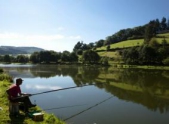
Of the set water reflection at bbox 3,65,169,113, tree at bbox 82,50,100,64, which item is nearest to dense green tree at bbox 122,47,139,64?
tree at bbox 82,50,100,64

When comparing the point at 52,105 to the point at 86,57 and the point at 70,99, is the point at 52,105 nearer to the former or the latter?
the point at 70,99

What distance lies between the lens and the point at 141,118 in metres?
17.1

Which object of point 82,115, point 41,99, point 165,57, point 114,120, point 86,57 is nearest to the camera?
point 114,120

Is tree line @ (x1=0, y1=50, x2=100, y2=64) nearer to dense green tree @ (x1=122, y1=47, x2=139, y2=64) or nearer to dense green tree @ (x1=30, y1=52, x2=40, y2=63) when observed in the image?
dense green tree @ (x1=30, y1=52, x2=40, y2=63)

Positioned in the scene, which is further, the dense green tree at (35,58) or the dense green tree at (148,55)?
the dense green tree at (35,58)

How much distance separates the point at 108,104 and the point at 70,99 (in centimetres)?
429

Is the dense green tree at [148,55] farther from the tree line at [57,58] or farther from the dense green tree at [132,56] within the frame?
the tree line at [57,58]

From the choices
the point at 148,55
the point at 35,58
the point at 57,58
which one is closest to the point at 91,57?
the point at 57,58

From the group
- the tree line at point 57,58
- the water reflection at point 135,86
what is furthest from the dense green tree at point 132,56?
the water reflection at point 135,86

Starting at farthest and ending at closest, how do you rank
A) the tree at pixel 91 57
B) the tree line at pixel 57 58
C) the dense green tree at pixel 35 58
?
1. the dense green tree at pixel 35 58
2. the tree line at pixel 57 58
3. the tree at pixel 91 57

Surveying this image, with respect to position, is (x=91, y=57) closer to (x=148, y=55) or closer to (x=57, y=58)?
(x=57, y=58)

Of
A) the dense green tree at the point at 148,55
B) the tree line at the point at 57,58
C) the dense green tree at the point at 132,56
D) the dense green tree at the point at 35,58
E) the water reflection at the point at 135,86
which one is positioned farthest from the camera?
the dense green tree at the point at 35,58

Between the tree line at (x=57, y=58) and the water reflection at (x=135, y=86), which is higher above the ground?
the tree line at (x=57, y=58)

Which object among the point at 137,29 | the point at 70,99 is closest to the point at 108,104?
the point at 70,99
